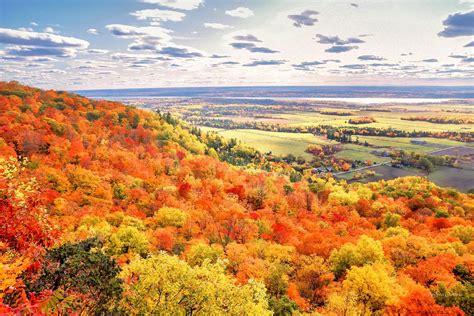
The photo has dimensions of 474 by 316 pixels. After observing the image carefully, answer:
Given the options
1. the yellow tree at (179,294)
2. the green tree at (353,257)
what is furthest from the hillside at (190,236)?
the green tree at (353,257)

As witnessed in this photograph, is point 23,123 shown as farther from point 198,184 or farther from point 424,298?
point 424,298

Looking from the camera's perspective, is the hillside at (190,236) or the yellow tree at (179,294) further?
the hillside at (190,236)

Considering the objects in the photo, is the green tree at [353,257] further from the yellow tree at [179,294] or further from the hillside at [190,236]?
the yellow tree at [179,294]

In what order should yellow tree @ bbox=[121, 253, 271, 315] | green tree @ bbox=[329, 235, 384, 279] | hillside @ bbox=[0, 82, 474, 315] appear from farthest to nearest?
green tree @ bbox=[329, 235, 384, 279], hillside @ bbox=[0, 82, 474, 315], yellow tree @ bbox=[121, 253, 271, 315]

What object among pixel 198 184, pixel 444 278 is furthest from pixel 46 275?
pixel 198 184

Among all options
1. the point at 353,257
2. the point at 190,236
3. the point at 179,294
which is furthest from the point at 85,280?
the point at 353,257

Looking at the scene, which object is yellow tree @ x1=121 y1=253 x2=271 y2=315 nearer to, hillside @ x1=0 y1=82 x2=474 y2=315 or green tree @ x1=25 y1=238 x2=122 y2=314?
hillside @ x1=0 y1=82 x2=474 y2=315

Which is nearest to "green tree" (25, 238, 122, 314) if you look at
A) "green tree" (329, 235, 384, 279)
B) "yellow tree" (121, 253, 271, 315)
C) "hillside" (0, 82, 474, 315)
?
"hillside" (0, 82, 474, 315)

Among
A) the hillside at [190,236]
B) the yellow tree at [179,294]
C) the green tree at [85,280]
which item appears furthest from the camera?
the green tree at [85,280]

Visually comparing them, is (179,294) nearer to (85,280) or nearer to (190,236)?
(85,280)
